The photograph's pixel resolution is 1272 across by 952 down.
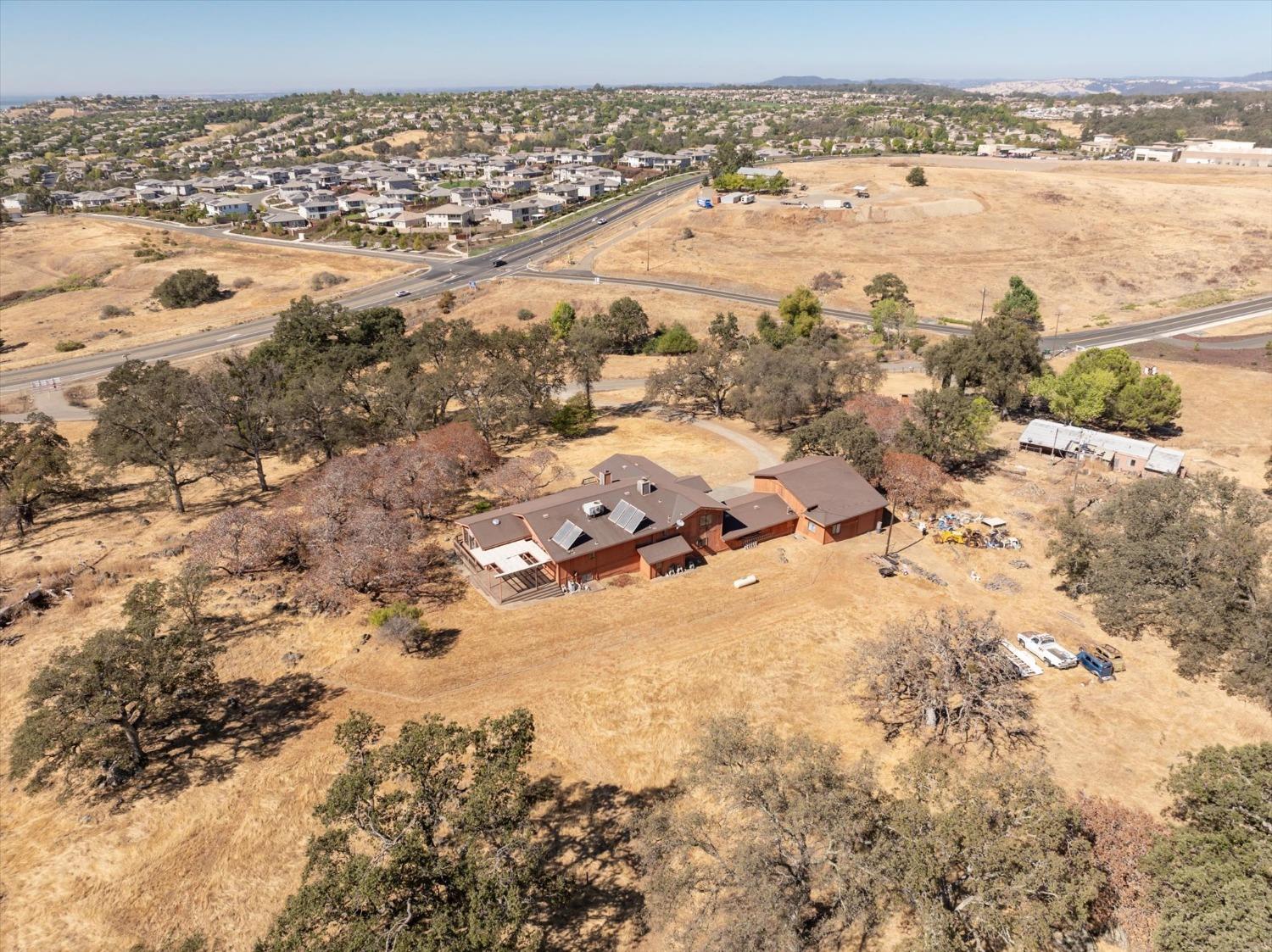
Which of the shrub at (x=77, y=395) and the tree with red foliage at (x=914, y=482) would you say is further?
the shrub at (x=77, y=395)

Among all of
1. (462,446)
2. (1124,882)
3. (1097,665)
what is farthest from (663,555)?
(1124,882)

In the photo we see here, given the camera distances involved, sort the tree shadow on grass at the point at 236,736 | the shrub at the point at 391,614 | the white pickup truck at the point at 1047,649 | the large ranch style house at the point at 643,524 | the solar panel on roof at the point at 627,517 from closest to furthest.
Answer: the tree shadow on grass at the point at 236,736
the white pickup truck at the point at 1047,649
the shrub at the point at 391,614
the large ranch style house at the point at 643,524
the solar panel on roof at the point at 627,517

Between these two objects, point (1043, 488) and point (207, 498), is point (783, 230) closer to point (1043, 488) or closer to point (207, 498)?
point (1043, 488)

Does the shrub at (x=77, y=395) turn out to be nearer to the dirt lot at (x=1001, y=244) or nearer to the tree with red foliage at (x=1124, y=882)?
the dirt lot at (x=1001, y=244)

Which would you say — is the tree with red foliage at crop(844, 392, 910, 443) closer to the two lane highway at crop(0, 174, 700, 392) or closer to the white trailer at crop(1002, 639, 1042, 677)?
the white trailer at crop(1002, 639, 1042, 677)

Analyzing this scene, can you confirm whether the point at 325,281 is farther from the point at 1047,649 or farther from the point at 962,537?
the point at 1047,649

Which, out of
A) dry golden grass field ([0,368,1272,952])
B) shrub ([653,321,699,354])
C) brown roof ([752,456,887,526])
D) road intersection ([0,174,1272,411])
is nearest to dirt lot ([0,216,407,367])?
road intersection ([0,174,1272,411])

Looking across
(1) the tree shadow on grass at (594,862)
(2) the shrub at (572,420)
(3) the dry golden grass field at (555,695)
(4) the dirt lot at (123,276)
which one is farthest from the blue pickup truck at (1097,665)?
(4) the dirt lot at (123,276)
